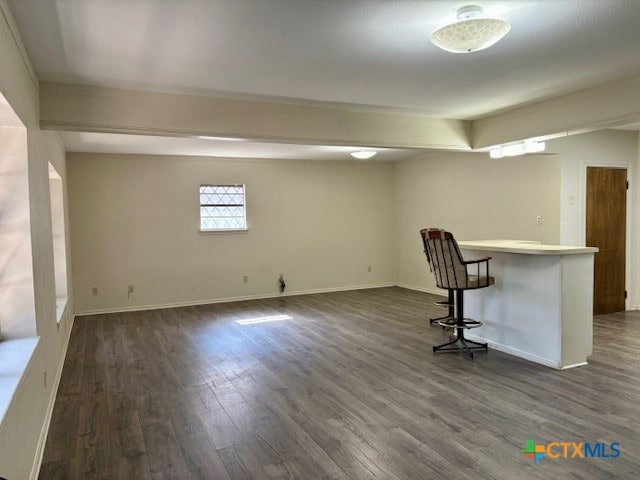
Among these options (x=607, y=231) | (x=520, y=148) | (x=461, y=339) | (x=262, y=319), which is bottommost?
(x=262, y=319)

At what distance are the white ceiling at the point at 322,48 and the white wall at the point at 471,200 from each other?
1940 mm

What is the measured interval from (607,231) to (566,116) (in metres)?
2.30

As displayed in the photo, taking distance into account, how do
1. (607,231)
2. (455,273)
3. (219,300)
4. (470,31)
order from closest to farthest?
(470,31) → (455,273) → (607,231) → (219,300)

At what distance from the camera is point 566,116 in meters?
4.27

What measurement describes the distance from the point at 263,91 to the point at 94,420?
2.82 meters

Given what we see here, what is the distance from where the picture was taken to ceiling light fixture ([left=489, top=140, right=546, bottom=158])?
4918 millimetres

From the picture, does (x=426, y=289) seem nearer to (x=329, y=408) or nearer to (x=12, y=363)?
(x=329, y=408)

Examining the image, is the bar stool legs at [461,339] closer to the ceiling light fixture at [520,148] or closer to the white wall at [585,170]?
the ceiling light fixture at [520,148]

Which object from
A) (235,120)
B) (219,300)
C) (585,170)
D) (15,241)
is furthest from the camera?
(219,300)

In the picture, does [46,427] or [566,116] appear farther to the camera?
[566,116]

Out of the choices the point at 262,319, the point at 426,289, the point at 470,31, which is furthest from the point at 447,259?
the point at 426,289

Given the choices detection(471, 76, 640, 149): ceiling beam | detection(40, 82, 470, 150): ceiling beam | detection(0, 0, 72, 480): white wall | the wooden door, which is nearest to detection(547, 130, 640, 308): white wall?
the wooden door

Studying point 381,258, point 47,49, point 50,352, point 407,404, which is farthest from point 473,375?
point 381,258

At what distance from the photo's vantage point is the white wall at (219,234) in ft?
21.5
